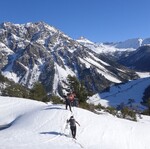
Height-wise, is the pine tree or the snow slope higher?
the pine tree

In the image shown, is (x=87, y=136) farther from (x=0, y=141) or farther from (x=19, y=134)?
(x=0, y=141)

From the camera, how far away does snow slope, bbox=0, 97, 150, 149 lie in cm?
4372

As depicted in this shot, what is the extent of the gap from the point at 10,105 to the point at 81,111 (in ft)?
59.6

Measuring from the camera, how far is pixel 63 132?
4909cm

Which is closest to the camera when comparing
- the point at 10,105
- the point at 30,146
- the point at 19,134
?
the point at 30,146

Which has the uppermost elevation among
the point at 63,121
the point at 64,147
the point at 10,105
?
the point at 10,105

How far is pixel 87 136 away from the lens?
49844mm

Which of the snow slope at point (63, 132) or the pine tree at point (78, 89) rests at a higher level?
the pine tree at point (78, 89)

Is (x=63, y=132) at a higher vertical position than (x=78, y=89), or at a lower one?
lower

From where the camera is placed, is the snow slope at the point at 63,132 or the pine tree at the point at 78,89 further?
the pine tree at the point at 78,89

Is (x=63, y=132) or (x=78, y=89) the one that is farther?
(x=78, y=89)

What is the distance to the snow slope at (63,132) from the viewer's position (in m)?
43.7

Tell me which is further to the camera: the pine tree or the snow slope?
the pine tree

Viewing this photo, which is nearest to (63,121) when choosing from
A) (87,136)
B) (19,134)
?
(87,136)
